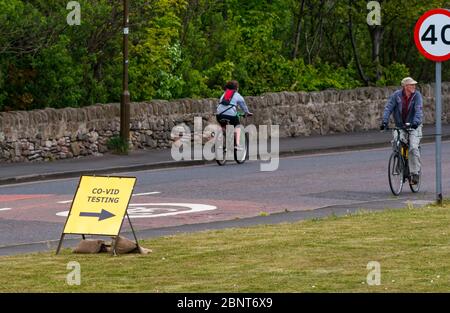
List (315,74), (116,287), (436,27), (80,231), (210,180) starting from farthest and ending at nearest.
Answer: (315,74), (210,180), (436,27), (80,231), (116,287)

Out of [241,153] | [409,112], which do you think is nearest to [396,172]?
[409,112]

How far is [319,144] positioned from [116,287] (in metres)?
21.2

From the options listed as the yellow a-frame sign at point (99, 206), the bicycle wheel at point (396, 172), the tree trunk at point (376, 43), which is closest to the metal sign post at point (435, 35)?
the bicycle wheel at point (396, 172)

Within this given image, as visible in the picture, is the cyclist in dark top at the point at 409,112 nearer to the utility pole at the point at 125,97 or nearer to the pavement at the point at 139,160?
the pavement at the point at 139,160

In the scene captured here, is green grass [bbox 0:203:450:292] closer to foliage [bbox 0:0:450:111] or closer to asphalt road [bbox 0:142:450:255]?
asphalt road [bbox 0:142:450:255]

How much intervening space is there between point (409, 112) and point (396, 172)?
98 cm

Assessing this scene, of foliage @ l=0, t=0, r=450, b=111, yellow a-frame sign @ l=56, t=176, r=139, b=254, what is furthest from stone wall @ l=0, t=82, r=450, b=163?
yellow a-frame sign @ l=56, t=176, r=139, b=254

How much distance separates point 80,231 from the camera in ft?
49.0

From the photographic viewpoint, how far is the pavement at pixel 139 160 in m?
26.8

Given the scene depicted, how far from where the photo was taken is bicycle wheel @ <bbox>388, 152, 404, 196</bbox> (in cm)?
2234

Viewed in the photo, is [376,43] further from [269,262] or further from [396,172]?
[269,262]

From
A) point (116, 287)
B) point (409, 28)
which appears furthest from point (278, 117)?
point (116, 287)

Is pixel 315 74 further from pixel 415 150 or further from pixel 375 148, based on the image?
pixel 415 150

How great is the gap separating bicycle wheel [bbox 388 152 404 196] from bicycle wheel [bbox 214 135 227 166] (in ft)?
21.7
